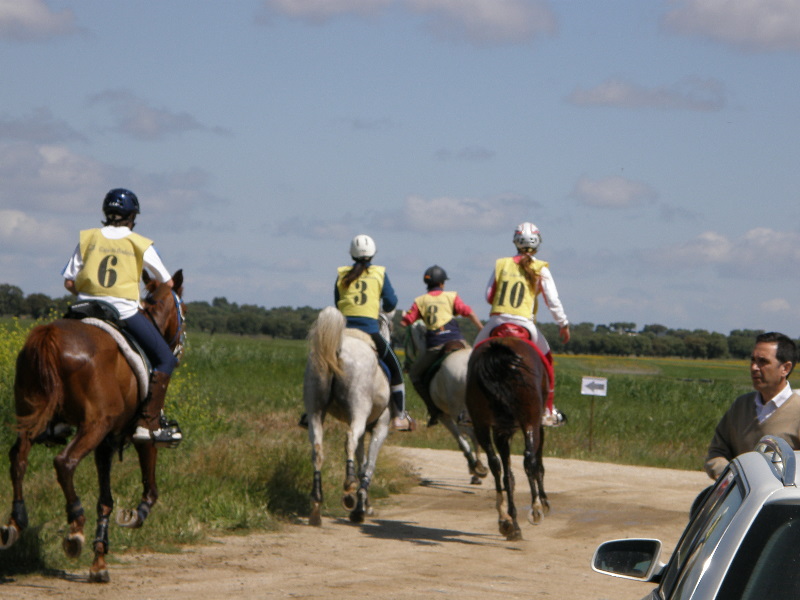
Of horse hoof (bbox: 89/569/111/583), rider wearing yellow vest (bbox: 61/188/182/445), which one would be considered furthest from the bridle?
horse hoof (bbox: 89/569/111/583)

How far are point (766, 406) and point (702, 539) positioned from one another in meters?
3.10

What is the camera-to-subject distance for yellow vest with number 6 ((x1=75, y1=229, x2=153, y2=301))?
9117 millimetres

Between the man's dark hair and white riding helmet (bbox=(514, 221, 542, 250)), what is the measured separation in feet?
18.2

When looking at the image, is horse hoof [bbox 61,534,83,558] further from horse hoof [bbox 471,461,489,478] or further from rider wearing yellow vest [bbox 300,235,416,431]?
horse hoof [bbox 471,461,489,478]

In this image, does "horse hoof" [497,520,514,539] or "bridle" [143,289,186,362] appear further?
"horse hoof" [497,520,514,539]

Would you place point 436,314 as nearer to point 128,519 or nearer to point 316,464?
point 316,464

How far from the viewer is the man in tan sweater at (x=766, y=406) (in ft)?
21.5

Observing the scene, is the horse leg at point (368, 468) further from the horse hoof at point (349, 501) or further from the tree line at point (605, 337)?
the tree line at point (605, 337)

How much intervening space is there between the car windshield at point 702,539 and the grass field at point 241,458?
5.98 metres

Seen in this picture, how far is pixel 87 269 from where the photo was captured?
9.12m

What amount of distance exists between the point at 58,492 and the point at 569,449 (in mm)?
13002

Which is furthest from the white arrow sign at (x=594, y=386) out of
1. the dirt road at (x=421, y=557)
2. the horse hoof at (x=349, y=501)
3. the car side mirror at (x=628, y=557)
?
the car side mirror at (x=628, y=557)

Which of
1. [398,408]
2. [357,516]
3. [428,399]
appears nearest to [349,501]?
[357,516]

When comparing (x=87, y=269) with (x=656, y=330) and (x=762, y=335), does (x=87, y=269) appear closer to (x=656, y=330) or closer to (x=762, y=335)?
(x=762, y=335)
